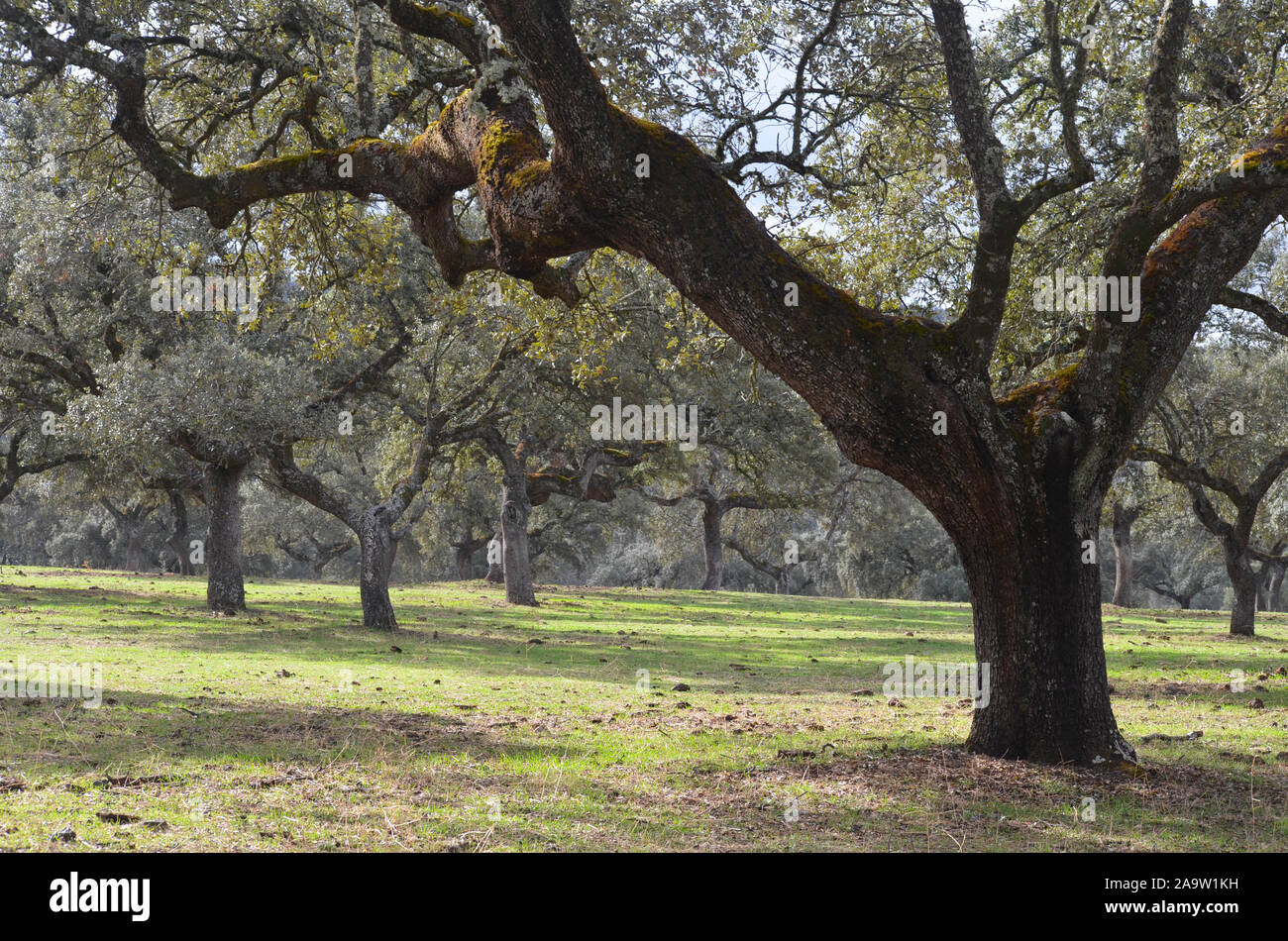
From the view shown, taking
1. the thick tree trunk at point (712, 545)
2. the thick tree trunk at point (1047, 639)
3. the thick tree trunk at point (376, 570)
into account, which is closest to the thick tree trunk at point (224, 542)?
the thick tree trunk at point (376, 570)

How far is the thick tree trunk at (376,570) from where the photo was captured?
23.1m

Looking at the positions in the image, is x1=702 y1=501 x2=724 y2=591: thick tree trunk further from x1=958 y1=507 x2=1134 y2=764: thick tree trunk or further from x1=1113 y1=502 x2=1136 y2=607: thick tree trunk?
x1=958 y1=507 x2=1134 y2=764: thick tree trunk

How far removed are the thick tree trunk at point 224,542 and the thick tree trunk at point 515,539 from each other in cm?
1069

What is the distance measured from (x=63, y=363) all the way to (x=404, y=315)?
946 centimetres

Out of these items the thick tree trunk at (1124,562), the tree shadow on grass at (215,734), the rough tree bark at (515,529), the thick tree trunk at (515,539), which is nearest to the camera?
the tree shadow on grass at (215,734)

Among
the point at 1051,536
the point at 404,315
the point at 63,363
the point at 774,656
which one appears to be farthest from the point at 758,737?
the point at 63,363

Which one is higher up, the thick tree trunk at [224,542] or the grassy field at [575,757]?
the thick tree trunk at [224,542]

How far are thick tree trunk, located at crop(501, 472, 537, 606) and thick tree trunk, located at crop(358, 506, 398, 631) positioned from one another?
36.9 feet

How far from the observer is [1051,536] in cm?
853

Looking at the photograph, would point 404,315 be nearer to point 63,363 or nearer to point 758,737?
point 63,363

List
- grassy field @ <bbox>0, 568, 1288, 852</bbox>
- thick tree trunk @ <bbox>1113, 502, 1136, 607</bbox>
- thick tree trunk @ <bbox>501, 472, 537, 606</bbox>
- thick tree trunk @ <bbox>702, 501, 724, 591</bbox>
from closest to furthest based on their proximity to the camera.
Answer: grassy field @ <bbox>0, 568, 1288, 852</bbox> → thick tree trunk @ <bbox>501, 472, 537, 606</bbox> → thick tree trunk @ <bbox>1113, 502, 1136, 607</bbox> → thick tree trunk @ <bbox>702, 501, 724, 591</bbox>

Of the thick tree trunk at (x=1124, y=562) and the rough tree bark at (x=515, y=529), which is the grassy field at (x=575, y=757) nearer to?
the rough tree bark at (x=515, y=529)

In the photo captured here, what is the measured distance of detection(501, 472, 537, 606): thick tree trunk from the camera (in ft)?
114

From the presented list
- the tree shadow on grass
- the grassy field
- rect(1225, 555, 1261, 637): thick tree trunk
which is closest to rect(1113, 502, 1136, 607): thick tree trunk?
rect(1225, 555, 1261, 637): thick tree trunk
